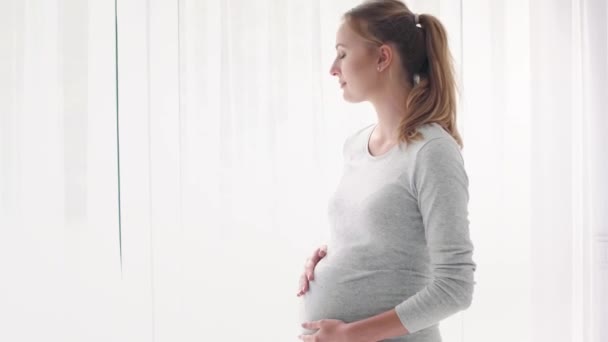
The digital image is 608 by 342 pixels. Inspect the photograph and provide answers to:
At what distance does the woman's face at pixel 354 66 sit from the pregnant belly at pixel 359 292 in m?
0.33

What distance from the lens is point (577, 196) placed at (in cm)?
196

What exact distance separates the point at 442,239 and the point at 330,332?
Result: 0.83ft

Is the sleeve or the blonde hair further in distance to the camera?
the blonde hair

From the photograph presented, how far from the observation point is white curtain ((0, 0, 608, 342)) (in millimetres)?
1567

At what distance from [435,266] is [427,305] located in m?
0.06

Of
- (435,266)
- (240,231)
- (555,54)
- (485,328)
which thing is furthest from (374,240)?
(555,54)

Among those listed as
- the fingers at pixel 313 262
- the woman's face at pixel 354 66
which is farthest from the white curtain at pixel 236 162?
the woman's face at pixel 354 66

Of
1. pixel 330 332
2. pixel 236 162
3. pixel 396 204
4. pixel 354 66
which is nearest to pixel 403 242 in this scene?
pixel 396 204

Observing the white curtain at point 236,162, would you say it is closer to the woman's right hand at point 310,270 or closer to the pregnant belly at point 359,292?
the woman's right hand at point 310,270

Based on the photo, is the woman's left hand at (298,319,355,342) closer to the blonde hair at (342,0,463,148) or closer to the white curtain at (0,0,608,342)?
the blonde hair at (342,0,463,148)

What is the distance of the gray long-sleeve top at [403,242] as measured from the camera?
1005 millimetres

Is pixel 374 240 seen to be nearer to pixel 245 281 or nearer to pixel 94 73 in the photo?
pixel 245 281

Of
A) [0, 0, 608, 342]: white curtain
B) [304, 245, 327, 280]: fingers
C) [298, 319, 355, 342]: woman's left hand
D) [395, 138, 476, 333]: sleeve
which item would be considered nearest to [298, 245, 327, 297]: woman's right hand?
[304, 245, 327, 280]: fingers

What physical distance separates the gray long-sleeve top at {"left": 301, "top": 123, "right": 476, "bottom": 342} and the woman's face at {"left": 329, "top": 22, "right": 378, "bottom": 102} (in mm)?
125
